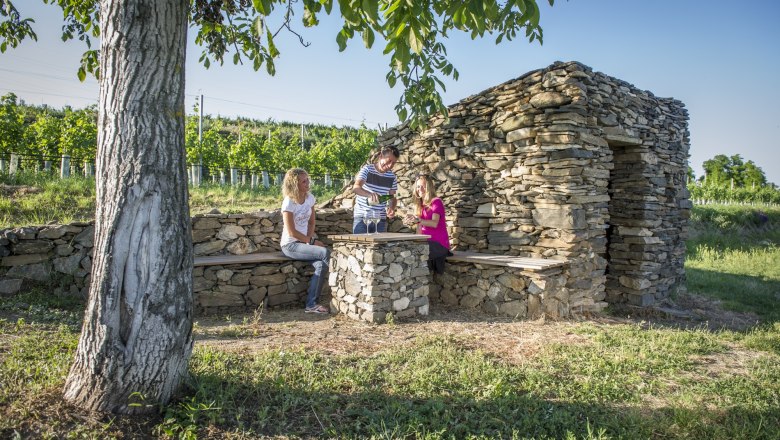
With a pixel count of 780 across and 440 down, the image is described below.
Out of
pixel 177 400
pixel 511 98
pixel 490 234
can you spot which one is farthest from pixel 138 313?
pixel 511 98

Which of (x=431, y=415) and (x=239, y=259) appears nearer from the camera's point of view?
(x=431, y=415)

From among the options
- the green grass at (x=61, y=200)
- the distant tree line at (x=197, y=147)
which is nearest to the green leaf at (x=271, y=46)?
the green grass at (x=61, y=200)

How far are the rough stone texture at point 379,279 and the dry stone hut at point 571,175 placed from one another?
1.55 meters

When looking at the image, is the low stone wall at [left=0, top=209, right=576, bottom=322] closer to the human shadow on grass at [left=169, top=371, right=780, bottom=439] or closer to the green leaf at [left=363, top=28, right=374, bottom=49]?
the human shadow on grass at [left=169, top=371, right=780, bottom=439]

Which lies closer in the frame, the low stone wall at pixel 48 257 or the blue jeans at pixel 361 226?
the low stone wall at pixel 48 257

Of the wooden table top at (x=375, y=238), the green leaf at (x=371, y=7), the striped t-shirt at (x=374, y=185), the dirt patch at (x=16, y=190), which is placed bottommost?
the wooden table top at (x=375, y=238)

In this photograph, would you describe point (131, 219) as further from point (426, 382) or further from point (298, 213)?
point (298, 213)

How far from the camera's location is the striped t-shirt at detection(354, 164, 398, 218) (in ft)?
18.3

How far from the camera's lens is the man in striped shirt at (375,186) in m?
5.50

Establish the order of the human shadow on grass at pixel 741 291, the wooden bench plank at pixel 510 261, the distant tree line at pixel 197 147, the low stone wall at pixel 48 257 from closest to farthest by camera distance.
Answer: the low stone wall at pixel 48 257, the wooden bench plank at pixel 510 261, the human shadow on grass at pixel 741 291, the distant tree line at pixel 197 147

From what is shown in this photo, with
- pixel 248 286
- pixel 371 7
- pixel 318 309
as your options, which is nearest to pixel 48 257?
pixel 248 286

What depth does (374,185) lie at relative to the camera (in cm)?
571

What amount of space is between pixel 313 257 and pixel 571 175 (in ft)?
10.7

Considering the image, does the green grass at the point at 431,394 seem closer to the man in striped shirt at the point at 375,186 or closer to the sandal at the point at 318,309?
the sandal at the point at 318,309
